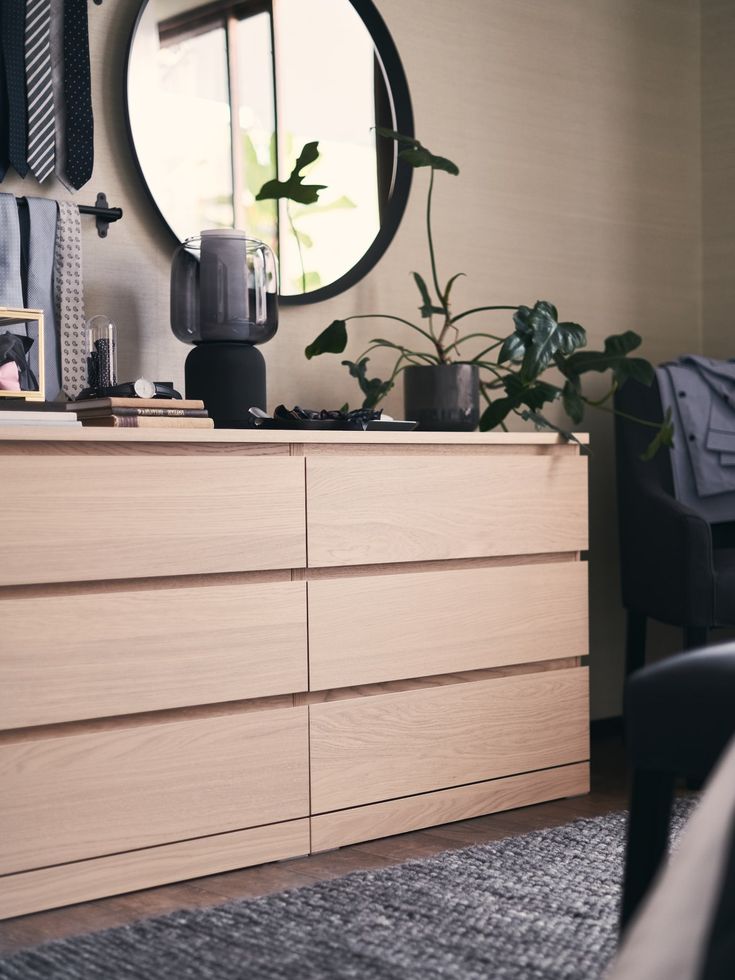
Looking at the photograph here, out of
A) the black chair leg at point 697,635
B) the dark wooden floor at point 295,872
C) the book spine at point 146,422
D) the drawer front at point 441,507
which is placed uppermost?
the book spine at point 146,422

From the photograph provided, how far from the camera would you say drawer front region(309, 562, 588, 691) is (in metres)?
2.22

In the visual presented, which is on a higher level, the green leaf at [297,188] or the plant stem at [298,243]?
the green leaf at [297,188]

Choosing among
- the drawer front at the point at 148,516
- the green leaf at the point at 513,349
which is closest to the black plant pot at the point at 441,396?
the green leaf at the point at 513,349

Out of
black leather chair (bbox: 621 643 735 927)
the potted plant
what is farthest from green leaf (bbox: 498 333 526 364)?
black leather chair (bbox: 621 643 735 927)

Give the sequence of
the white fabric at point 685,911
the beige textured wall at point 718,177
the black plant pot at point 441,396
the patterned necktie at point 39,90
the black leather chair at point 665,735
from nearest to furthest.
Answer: the white fabric at point 685,911 → the black leather chair at point 665,735 → the patterned necktie at point 39,90 → the black plant pot at point 441,396 → the beige textured wall at point 718,177

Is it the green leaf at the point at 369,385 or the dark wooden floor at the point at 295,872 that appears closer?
the dark wooden floor at the point at 295,872

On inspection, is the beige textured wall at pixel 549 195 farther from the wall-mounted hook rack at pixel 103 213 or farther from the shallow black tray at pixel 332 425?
the shallow black tray at pixel 332 425

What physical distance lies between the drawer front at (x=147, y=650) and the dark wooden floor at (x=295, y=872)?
0.31m

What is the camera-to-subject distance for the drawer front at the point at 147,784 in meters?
1.87

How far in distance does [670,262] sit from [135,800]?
7.65 feet

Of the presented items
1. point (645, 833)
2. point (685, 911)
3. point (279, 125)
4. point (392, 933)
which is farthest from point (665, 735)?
point (279, 125)

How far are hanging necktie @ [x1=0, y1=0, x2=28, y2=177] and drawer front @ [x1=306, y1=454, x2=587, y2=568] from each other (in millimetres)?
833

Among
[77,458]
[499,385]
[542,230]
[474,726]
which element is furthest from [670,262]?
[77,458]

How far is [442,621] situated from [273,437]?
1.75 feet
